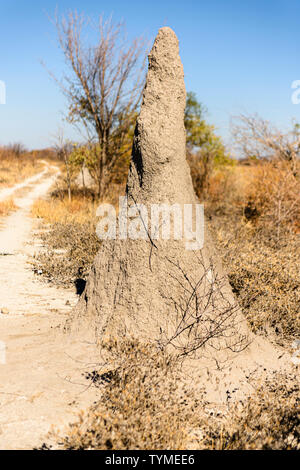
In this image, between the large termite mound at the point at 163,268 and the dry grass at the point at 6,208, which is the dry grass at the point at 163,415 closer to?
the large termite mound at the point at 163,268

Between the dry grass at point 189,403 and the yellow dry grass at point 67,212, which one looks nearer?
the dry grass at point 189,403

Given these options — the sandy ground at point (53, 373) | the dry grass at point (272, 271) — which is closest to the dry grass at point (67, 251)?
the sandy ground at point (53, 373)

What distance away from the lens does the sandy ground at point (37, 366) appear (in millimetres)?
2119

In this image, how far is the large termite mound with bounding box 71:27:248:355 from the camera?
2.89 meters

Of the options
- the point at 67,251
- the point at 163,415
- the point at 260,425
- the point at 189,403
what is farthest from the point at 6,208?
the point at 260,425

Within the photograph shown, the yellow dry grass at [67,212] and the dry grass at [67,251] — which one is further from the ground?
the yellow dry grass at [67,212]

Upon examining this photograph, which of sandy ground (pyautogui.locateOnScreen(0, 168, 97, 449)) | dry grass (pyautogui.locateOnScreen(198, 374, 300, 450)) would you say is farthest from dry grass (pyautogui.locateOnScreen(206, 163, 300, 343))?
sandy ground (pyautogui.locateOnScreen(0, 168, 97, 449))

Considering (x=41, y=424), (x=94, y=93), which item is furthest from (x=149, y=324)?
(x=94, y=93)

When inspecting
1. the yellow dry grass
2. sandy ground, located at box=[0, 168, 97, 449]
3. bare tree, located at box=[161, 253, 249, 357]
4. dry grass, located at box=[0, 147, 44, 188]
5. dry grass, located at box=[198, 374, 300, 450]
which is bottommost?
dry grass, located at box=[198, 374, 300, 450]

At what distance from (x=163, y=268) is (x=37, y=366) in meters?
1.21

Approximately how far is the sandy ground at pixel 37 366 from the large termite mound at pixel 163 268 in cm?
35

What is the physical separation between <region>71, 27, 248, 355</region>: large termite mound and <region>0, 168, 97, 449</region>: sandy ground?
13.8 inches

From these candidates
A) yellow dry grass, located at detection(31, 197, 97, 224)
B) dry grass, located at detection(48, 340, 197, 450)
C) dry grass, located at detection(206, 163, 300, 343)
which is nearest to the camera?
dry grass, located at detection(48, 340, 197, 450)

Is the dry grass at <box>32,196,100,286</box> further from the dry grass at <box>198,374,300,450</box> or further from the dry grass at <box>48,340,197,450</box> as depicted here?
the dry grass at <box>198,374,300,450</box>
